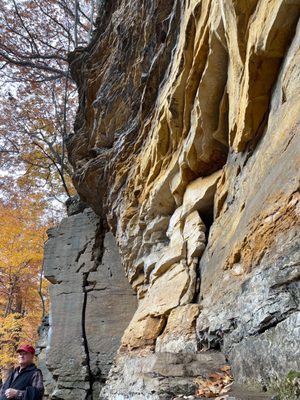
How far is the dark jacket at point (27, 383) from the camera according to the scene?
14.5 ft

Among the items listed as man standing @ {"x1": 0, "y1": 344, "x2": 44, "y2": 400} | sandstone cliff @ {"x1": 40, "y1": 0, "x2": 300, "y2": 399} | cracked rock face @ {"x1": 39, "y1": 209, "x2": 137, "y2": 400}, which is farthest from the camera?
cracked rock face @ {"x1": 39, "y1": 209, "x2": 137, "y2": 400}

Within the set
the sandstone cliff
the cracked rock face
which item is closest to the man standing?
the sandstone cliff

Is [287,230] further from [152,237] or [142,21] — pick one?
[142,21]

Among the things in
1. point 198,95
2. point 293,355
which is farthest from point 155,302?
point 293,355

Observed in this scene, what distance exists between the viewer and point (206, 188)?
19.2 feet

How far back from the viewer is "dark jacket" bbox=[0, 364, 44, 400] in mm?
4412

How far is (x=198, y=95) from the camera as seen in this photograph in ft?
17.5

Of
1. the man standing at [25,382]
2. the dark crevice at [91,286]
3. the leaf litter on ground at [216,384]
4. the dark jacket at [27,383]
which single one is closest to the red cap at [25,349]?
the man standing at [25,382]

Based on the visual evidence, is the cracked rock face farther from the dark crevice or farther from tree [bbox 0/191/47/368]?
tree [bbox 0/191/47/368]

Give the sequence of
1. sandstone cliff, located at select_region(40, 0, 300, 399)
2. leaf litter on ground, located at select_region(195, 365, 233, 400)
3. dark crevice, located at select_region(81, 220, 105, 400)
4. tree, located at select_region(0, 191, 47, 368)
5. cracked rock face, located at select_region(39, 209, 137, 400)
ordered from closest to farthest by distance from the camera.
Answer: leaf litter on ground, located at select_region(195, 365, 233, 400) → sandstone cliff, located at select_region(40, 0, 300, 399) → dark crevice, located at select_region(81, 220, 105, 400) → cracked rock face, located at select_region(39, 209, 137, 400) → tree, located at select_region(0, 191, 47, 368)

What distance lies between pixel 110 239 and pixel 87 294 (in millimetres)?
1823

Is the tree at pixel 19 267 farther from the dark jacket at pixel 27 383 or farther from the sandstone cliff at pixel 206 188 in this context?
the dark jacket at pixel 27 383

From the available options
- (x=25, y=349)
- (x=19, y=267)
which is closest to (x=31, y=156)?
(x=19, y=267)

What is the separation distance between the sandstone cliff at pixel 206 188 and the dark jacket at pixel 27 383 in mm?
977
